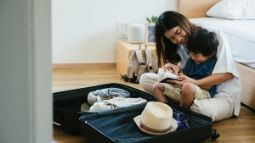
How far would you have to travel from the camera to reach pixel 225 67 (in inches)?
90.0

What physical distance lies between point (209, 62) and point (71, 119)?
92 cm

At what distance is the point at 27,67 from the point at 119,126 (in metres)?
1.10

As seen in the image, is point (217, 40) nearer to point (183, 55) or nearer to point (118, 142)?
point (183, 55)

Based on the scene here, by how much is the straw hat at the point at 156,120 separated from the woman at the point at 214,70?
1.23 feet

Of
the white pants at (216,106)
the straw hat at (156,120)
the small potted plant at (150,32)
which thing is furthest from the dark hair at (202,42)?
the small potted plant at (150,32)

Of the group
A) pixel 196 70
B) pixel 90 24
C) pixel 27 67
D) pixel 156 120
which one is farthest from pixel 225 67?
pixel 27 67

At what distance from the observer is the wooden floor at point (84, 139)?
2080 millimetres

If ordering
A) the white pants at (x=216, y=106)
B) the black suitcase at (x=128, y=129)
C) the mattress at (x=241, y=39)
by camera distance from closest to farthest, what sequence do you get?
the black suitcase at (x=128, y=129) < the white pants at (x=216, y=106) < the mattress at (x=241, y=39)

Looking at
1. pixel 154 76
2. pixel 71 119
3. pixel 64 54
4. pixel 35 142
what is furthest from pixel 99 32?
pixel 35 142

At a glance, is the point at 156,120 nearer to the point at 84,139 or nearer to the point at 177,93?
the point at 84,139

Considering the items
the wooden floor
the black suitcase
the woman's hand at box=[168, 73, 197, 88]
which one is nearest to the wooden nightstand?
the wooden floor

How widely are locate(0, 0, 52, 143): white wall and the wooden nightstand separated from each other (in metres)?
2.17

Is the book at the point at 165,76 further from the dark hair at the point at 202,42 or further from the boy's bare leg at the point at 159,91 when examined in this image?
the dark hair at the point at 202,42

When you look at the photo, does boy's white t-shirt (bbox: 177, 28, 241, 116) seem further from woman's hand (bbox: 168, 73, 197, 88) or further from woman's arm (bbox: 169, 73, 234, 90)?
woman's hand (bbox: 168, 73, 197, 88)
